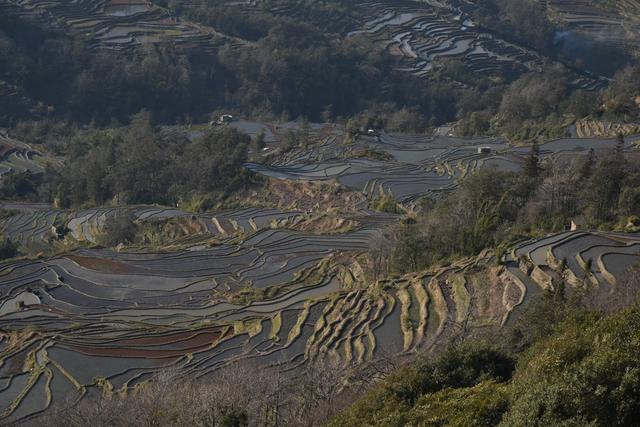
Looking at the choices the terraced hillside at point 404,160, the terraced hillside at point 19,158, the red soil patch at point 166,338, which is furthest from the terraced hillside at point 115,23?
the red soil patch at point 166,338

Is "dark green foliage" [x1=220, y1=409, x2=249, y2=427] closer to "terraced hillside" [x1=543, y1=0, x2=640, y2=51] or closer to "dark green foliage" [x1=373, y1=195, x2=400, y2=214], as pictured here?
"dark green foliage" [x1=373, y1=195, x2=400, y2=214]

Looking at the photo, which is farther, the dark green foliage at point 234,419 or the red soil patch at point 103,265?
the red soil patch at point 103,265

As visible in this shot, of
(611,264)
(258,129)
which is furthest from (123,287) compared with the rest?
(258,129)

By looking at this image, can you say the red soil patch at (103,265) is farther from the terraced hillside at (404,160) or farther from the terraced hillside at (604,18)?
the terraced hillside at (604,18)

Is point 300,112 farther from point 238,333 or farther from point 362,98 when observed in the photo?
point 238,333

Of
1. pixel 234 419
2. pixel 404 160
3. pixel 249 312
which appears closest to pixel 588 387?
pixel 234 419

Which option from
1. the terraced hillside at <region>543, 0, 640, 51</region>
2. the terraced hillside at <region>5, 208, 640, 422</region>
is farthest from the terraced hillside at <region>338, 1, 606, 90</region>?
the terraced hillside at <region>5, 208, 640, 422</region>
